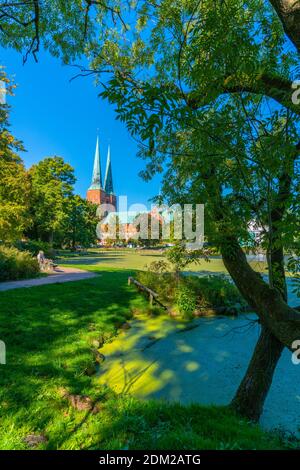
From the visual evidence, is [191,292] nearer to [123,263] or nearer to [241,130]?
[241,130]

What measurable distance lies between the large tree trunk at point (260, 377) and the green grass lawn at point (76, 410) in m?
0.22

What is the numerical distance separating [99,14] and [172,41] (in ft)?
4.70

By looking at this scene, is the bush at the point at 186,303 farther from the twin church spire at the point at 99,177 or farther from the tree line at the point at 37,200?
the twin church spire at the point at 99,177

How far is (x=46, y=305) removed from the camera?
5.97 metres

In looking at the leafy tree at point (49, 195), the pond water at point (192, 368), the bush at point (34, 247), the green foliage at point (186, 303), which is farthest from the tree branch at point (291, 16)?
the leafy tree at point (49, 195)

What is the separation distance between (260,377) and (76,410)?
1.91 meters

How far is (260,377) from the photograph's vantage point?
2494 mm

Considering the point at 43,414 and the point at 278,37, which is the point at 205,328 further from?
the point at 278,37

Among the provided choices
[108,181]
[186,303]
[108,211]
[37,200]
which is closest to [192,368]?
[186,303]

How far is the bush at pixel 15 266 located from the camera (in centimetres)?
905

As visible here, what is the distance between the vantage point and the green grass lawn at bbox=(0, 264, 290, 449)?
6.46 ft

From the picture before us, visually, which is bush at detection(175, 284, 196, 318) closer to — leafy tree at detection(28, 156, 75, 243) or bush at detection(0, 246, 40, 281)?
bush at detection(0, 246, 40, 281)

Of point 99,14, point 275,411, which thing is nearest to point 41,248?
point 99,14
